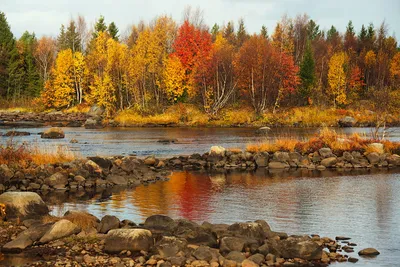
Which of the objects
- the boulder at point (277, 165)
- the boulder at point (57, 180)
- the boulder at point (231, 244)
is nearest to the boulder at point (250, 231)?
the boulder at point (231, 244)

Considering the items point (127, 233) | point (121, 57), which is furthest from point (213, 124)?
point (127, 233)

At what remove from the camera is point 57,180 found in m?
25.7

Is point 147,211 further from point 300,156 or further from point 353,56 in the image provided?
point 353,56

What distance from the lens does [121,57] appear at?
82.6 metres

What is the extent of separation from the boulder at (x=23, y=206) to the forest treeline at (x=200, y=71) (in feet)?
161

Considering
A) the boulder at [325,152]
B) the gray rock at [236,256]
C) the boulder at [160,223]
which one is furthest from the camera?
the boulder at [325,152]

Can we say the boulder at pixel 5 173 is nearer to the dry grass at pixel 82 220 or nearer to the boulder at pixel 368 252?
the dry grass at pixel 82 220

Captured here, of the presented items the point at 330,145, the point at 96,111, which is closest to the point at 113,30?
the point at 96,111

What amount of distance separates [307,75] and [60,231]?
71925mm

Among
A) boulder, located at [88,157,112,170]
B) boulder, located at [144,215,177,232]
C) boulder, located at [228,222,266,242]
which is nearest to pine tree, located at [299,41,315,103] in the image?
boulder, located at [88,157,112,170]

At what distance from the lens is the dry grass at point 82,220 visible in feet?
51.9

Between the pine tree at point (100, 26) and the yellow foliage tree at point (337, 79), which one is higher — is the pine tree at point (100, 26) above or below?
above

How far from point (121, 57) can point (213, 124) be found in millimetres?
19876

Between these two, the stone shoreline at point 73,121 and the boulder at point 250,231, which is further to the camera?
→ the stone shoreline at point 73,121
